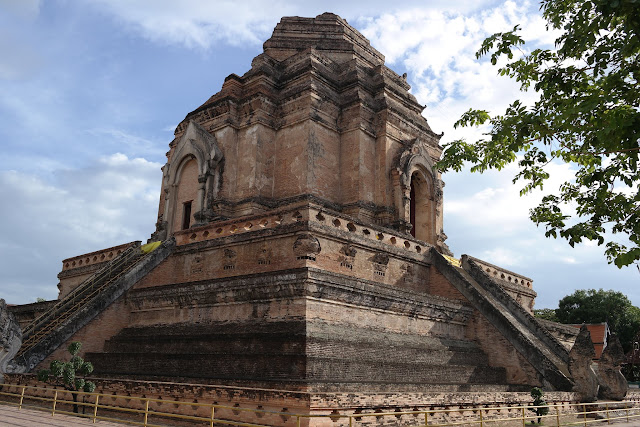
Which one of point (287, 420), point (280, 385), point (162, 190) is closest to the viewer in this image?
point (287, 420)

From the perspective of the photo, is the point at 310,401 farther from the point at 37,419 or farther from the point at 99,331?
the point at 99,331

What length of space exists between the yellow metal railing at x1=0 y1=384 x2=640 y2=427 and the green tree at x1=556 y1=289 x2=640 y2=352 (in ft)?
109

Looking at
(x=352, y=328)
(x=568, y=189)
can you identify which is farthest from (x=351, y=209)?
(x=568, y=189)

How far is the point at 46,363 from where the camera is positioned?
44.5 ft

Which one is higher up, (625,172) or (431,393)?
(625,172)

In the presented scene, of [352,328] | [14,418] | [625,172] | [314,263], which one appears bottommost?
[14,418]

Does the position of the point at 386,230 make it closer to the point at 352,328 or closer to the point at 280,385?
the point at 352,328

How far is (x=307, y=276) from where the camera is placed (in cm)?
1135

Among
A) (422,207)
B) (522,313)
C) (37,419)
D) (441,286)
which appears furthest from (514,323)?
(37,419)

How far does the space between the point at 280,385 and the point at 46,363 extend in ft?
24.2

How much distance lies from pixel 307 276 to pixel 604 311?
41048 mm

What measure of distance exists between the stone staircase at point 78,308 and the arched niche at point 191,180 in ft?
9.56

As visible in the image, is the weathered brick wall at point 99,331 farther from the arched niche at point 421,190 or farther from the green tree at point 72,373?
the arched niche at point 421,190

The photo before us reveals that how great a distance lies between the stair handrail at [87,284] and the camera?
1509 cm
